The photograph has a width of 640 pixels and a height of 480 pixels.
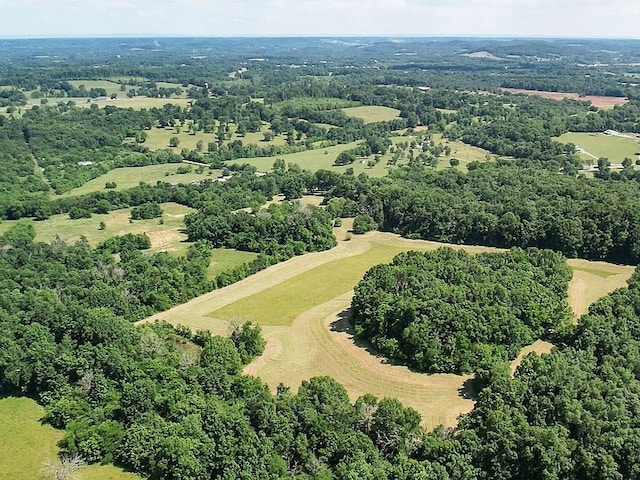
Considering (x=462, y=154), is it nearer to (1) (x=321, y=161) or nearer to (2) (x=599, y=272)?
(1) (x=321, y=161)

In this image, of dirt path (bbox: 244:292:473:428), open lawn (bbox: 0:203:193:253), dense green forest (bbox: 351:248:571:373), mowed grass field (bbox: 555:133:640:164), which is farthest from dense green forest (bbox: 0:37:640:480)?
mowed grass field (bbox: 555:133:640:164)

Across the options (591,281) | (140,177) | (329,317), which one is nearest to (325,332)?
(329,317)

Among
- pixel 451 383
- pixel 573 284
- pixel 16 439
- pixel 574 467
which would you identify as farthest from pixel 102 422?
pixel 573 284

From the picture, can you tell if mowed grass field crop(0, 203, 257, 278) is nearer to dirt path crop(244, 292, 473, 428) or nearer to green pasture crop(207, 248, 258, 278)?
green pasture crop(207, 248, 258, 278)

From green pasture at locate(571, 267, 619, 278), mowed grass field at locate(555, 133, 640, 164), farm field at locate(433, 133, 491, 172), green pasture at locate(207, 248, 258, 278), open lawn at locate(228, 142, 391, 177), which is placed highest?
mowed grass field at locate(555, 133, 640, 164)

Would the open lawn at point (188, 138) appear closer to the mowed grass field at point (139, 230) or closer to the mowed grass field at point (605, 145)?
the mowed grass field at point (139, 230)

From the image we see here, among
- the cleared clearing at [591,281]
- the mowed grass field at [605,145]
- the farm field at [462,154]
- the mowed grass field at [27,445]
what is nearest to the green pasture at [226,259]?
the mowed grass field at [27,445]

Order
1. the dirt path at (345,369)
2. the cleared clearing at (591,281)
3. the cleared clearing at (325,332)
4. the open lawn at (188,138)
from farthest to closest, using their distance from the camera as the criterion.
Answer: the open lawn at (188,138)
the cleared clearing at (591,281)
the cleared clearing at (325,332)
the dirt path at (345,369)

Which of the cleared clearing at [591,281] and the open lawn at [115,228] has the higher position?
the cleared clearing at [591,281]
